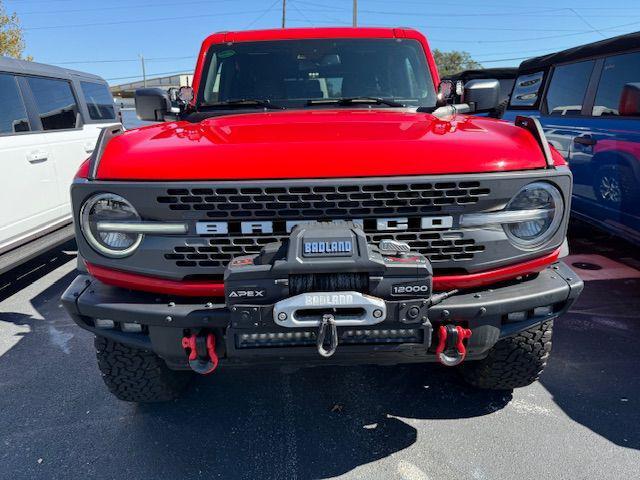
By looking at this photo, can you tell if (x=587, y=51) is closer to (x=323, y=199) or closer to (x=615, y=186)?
(x=615, y=186)

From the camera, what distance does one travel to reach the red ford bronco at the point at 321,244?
182 centimetres

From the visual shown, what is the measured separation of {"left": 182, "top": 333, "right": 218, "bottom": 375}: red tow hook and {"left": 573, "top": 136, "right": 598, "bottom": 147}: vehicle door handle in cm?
398

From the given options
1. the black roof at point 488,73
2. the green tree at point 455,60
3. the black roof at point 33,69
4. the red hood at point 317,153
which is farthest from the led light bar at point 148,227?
the green tree at point 455,60

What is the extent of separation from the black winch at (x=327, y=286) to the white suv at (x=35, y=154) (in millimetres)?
3298

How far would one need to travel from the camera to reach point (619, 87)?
4258 millimetres

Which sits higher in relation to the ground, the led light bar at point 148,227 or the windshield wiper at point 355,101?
the windshield wiper at point 355,101

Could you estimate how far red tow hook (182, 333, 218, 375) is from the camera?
1975 mm

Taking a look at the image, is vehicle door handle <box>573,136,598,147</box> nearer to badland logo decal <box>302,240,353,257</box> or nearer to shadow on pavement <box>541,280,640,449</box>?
shadow on pavement <box>541,280,640,449</box>

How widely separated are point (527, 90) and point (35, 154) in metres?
5.69

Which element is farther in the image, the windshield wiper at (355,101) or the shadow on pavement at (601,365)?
the windshield wiper at (355,101)

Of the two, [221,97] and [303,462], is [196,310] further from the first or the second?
[221,97]

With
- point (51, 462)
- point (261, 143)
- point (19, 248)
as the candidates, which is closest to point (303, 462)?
point (51, 462)

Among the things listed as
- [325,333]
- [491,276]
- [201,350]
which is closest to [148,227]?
[201,350]

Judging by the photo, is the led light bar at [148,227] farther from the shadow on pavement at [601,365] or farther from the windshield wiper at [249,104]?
the shadow on pavement at [601,365]
